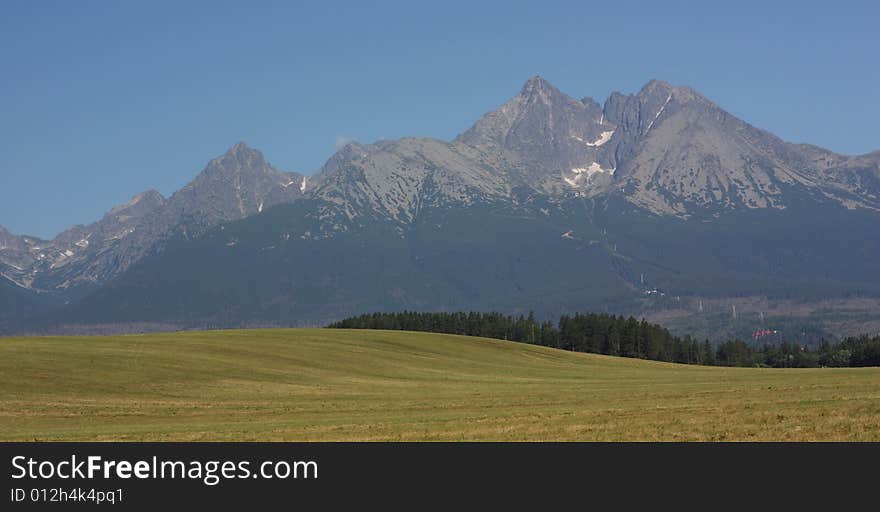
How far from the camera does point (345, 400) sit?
6644 cm

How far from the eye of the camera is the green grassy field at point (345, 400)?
136ft
